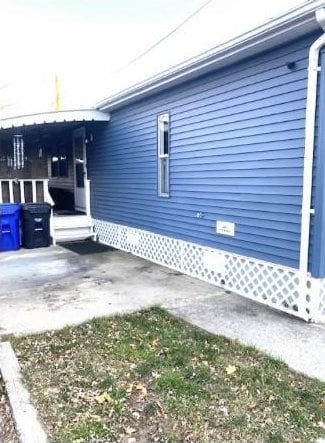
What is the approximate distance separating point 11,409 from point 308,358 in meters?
2.34

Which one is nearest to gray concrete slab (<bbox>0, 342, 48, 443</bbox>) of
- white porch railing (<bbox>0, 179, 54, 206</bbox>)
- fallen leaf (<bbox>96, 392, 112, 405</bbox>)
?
fallen leaf (<bbox>96, 392, 112, 405</bbox>)

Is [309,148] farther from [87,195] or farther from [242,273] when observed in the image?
[87,195]

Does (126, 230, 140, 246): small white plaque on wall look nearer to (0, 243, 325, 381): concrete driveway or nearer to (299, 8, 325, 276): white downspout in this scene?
(0, 243, 325, 381): concrete driveway

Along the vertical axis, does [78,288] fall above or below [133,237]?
below

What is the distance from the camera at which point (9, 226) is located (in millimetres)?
8727

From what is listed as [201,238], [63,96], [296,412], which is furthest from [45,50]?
[296,412]

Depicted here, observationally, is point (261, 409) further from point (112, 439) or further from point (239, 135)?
point (239, 135)

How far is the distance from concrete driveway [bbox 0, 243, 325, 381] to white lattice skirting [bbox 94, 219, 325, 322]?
16cm

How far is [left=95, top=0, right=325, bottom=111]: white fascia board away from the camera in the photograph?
4053 millimetres

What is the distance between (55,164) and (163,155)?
21.6ft

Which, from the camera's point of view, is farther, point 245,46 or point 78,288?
point 78,288

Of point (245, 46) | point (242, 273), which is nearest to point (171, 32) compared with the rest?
point (245, 46)

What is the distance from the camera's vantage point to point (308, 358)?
3482 mm

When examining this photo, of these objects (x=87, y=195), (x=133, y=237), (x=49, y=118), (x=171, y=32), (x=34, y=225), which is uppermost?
(x=171, y=32)
